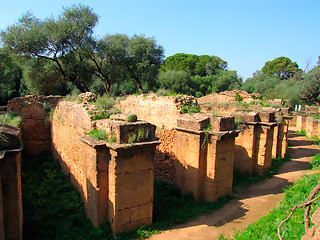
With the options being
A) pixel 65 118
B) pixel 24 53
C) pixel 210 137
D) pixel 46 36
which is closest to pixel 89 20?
pixel 46 36

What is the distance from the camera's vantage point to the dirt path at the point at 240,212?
18.5ft

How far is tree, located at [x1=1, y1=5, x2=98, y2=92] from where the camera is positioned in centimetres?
1648

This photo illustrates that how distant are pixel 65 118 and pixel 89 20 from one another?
1225 centimetres

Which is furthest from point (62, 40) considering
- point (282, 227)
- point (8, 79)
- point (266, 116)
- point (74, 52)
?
point (282, 227)

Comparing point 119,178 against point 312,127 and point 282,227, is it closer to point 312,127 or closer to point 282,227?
point 282,227

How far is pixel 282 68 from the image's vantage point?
5044 centimetres

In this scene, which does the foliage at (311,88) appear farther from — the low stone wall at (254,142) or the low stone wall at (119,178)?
the low stone wall at (119,178)

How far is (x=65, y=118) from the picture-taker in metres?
8.74

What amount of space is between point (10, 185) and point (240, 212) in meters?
5.79

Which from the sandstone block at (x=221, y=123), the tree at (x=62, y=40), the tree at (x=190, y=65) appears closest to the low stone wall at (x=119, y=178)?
the sandstone block at (x=221, y=123)

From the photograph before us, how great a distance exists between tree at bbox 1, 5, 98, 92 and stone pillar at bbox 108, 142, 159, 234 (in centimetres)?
1484

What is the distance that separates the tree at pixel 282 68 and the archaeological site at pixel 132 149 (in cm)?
4269

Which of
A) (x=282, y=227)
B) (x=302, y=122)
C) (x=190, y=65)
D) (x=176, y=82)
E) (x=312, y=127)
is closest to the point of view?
(x=282, y=227)

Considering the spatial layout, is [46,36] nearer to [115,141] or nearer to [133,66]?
[133,66]
